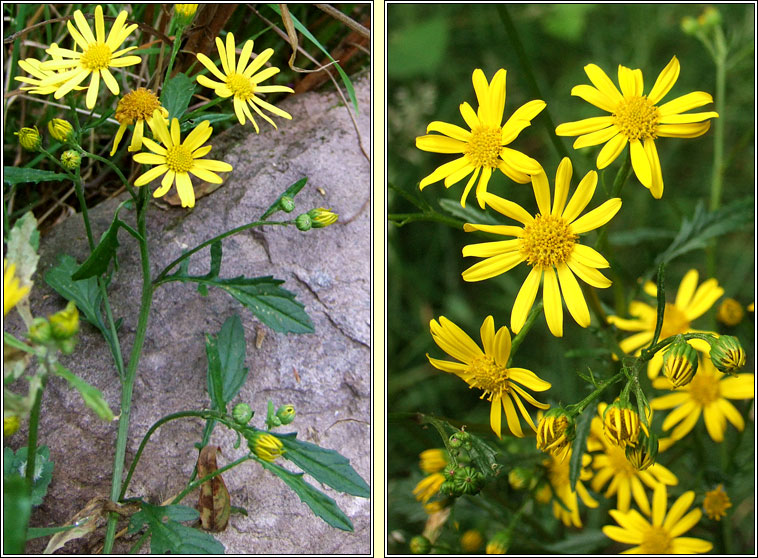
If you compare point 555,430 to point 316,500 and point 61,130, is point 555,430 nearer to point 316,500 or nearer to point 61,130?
point 316,500

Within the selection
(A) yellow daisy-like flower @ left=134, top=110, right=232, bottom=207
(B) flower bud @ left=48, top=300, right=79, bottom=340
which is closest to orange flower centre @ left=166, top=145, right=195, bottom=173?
(A) yellow daisy-like flower @ left=134, top=110, right=232, bottom=207

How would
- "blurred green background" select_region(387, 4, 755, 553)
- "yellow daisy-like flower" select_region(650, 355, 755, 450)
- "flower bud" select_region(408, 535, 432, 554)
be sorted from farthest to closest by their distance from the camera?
"blurred green background" select_region(387, 4, 755, 553)
"yellow daisy-like flower" select_region(650, 355, 755, 450)
"flower bud" select_region(408, 535, 432, 554)

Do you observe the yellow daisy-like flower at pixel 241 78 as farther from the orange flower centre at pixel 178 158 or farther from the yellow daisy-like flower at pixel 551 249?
the yellow daisy-like flower at pixel 551 249

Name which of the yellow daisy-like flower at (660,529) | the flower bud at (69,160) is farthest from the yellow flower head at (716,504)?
the flower bud at (69,160)

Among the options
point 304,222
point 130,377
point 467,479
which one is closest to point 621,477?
point 467,479

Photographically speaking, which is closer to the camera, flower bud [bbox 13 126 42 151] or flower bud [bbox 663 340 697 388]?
flower bud [bbox 663 340 697 388]

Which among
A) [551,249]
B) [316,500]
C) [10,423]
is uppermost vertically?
[551,249]

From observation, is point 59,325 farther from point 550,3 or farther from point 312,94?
point 550,3

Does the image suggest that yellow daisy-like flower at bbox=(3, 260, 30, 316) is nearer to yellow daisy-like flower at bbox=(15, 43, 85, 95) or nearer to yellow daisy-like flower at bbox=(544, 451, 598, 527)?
yellow daisy-like flower at bbox=(15, 43, 85, 95)
